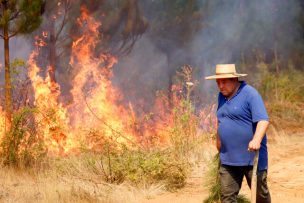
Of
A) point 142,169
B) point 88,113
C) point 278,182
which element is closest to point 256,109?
point 142,169

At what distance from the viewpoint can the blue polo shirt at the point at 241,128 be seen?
4559 mm

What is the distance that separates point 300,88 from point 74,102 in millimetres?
7918

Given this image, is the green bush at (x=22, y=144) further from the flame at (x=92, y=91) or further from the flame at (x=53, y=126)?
the flame at (x=92, y=91)

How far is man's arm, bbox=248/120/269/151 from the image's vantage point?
14.1 feet

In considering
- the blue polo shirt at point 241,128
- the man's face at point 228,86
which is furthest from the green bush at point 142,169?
the man's face at point 228,86

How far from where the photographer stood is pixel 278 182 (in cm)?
752

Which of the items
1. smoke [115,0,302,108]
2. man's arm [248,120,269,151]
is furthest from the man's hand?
smoke [115,0,302,108]

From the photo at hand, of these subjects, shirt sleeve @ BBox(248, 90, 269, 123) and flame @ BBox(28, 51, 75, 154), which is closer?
shirt sleeve @ BBox(248, 90, 269, 123)

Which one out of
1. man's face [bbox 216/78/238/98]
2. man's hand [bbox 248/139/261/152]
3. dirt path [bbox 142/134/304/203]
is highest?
man's face [bbox 216/78/238/98]

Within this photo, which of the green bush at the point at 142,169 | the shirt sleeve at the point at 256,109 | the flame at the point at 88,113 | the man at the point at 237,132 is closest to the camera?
the shirt sleeve at the point at 256,109

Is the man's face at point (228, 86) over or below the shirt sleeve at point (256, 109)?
over

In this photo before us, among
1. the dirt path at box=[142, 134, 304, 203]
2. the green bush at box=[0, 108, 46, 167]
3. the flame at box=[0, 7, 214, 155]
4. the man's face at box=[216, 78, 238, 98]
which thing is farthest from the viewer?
the flame at box=[0, 7, 214, 155]

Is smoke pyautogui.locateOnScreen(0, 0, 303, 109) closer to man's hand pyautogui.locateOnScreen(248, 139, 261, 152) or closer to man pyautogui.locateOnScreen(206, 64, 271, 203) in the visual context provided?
man pyautogui.locateOnScreen(206, 64, 271, 203)

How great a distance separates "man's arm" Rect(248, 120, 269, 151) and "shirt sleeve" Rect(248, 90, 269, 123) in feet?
0.16
